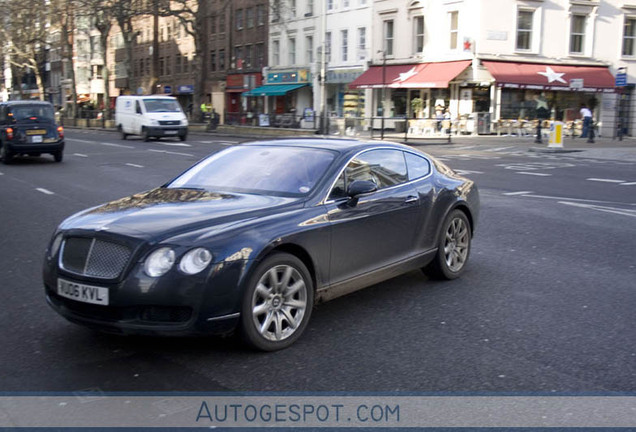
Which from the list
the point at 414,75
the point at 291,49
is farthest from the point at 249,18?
the point at 414,75

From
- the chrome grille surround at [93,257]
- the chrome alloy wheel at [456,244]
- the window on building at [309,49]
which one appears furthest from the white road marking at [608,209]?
the window on building at [309,49]

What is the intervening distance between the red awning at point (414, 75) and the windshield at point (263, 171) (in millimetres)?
30421

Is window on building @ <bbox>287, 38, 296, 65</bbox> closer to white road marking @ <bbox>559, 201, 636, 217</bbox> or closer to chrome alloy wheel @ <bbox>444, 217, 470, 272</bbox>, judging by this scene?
white road marking @ <bbox>559, 201, 636, 217</bbox>

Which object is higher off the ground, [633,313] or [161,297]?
[161,297]

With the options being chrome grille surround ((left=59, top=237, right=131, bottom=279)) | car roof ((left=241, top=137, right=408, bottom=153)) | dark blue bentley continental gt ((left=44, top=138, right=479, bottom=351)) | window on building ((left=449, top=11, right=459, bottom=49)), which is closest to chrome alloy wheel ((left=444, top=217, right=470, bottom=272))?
dark blue bentley continental gt ((left=44, top=138, right=479, bottom=351))

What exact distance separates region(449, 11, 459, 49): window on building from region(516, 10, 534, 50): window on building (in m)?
3.28

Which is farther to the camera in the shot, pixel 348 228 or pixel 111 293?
pixel 348 228

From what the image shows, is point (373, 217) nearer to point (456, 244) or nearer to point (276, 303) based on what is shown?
point (276, 303)

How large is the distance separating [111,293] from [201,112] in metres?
50.2

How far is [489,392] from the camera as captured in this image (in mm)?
4242

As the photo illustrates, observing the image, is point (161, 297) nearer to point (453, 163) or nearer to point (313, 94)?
point (453, 163)

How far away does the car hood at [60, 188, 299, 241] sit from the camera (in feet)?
15.5

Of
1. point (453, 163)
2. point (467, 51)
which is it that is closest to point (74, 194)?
point (453, 163)

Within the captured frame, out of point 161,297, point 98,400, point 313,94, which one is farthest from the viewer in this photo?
point 313,94
